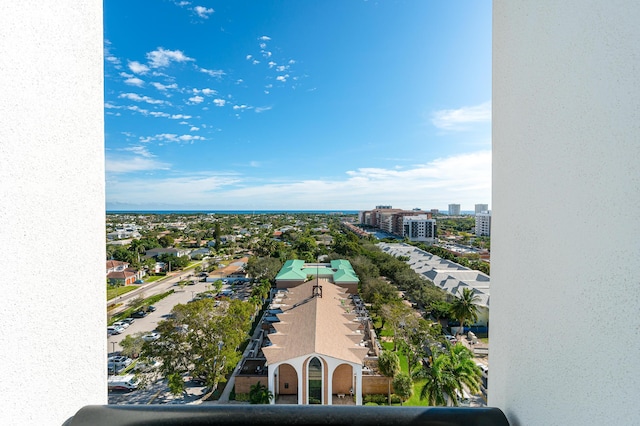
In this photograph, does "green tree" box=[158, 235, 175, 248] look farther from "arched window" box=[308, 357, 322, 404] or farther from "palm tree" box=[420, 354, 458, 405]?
"palm tree" box=[420, 354, 458, 405]

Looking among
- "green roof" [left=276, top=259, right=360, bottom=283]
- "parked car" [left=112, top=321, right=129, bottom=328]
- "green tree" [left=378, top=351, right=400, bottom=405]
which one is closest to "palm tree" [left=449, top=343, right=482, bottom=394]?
"green tree" [left=378, top=351, right=400, bottom=405]

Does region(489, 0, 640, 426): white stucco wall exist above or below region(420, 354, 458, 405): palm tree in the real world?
above

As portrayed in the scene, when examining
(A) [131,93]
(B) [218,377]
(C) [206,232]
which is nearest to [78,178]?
(A) [131,93]

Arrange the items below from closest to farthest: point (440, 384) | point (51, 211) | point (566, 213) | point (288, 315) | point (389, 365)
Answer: point (566, 213) < point (51, 211) < point (440, 384) < point (389, 365) < point (288, 315)

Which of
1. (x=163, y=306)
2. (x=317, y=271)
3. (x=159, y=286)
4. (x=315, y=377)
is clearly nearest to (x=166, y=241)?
(x=159, y=286)

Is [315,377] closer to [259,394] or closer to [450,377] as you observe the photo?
[259,394]

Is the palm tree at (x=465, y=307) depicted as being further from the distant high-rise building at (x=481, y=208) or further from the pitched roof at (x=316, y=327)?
the distant high-rise building at (x=481, y=208)

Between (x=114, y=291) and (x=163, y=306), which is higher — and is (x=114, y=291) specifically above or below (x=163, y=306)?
above

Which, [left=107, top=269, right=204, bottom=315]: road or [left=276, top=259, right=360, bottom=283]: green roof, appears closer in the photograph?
[left=107, top=269, right=204, bottom=315]: road
